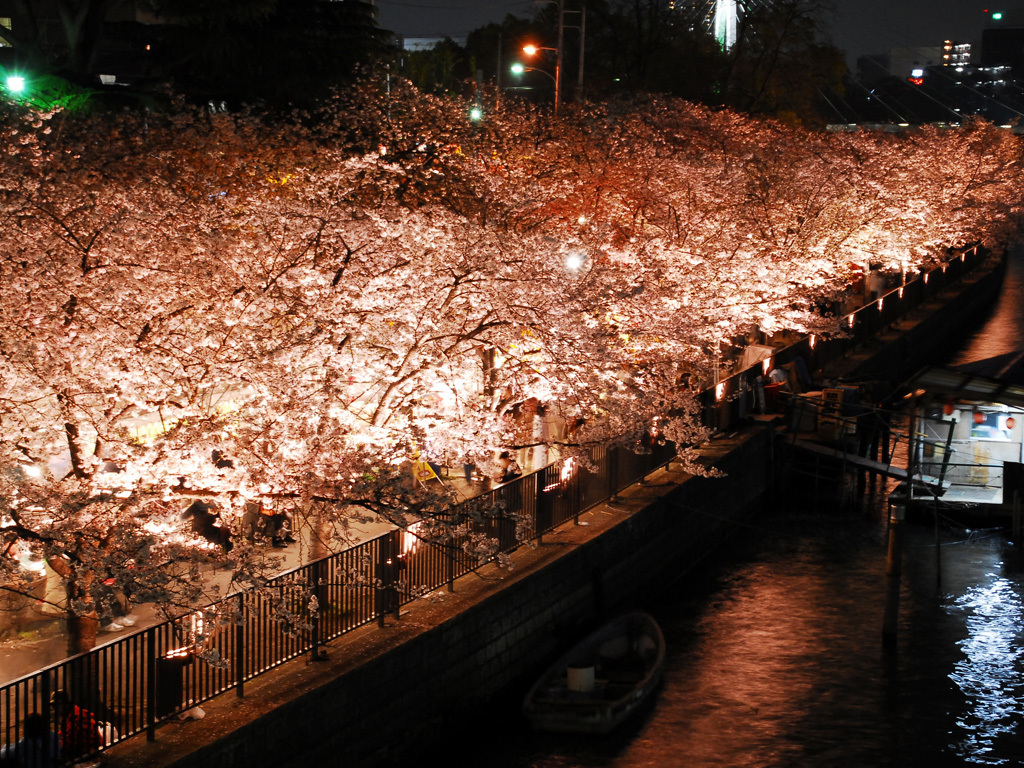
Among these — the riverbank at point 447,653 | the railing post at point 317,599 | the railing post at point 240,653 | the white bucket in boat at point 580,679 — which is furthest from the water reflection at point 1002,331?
the railing post at point 240,653

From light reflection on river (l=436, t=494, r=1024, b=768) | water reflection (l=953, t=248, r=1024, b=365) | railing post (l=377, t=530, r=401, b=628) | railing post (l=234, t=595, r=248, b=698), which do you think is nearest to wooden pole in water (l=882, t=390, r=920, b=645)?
light reflection on river (l=436, t=494, r=1024, b=768)

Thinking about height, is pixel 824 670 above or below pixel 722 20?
below

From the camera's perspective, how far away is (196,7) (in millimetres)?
23484

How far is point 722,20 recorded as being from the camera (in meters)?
71.8

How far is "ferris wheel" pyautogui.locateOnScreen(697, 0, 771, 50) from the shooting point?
56375mm

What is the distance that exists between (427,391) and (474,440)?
93 centimetres

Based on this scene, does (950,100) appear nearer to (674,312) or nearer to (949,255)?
(949,255)

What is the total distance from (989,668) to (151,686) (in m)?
12.5

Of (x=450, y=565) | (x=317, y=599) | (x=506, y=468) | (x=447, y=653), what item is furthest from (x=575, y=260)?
(x=317, y=599)

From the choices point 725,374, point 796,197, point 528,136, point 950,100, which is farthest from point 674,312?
point 950,100

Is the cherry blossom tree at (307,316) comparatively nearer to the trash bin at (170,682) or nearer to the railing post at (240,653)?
the railing post at (240,653)

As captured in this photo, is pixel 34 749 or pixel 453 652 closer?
pixel 34 749

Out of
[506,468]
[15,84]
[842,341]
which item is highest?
[15,84]

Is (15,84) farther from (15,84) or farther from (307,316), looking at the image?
(307,316)
